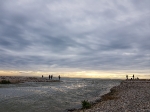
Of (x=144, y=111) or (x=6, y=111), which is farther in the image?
(x=6, y=111)

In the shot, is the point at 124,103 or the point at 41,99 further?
the point at 41,99

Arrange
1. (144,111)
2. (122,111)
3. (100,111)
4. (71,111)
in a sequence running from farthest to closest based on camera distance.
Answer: (71,111) < (100,111) < (122,111) < (144,111)

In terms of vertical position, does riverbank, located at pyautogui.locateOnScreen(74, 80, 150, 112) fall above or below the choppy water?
above

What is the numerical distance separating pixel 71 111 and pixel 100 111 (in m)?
5.39

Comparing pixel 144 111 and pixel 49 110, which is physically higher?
pixel 144 111

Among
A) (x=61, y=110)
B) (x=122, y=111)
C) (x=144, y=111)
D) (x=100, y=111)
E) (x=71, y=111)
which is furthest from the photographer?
(x=61, y=110)

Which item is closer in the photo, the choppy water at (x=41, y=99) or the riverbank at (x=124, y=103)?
the riverbank at (x=124, y=103)

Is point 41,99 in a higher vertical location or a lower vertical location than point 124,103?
lower

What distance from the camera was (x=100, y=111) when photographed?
17.0 metres

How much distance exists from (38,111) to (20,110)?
2.18 meters

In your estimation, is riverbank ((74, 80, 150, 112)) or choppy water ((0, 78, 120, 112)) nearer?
riverbank ((74, 80, 150, 112))

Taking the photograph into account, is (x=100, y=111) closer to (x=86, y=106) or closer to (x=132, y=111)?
(x=132, y=111)

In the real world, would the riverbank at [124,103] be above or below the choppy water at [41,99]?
above

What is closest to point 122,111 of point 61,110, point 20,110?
point 61,110
